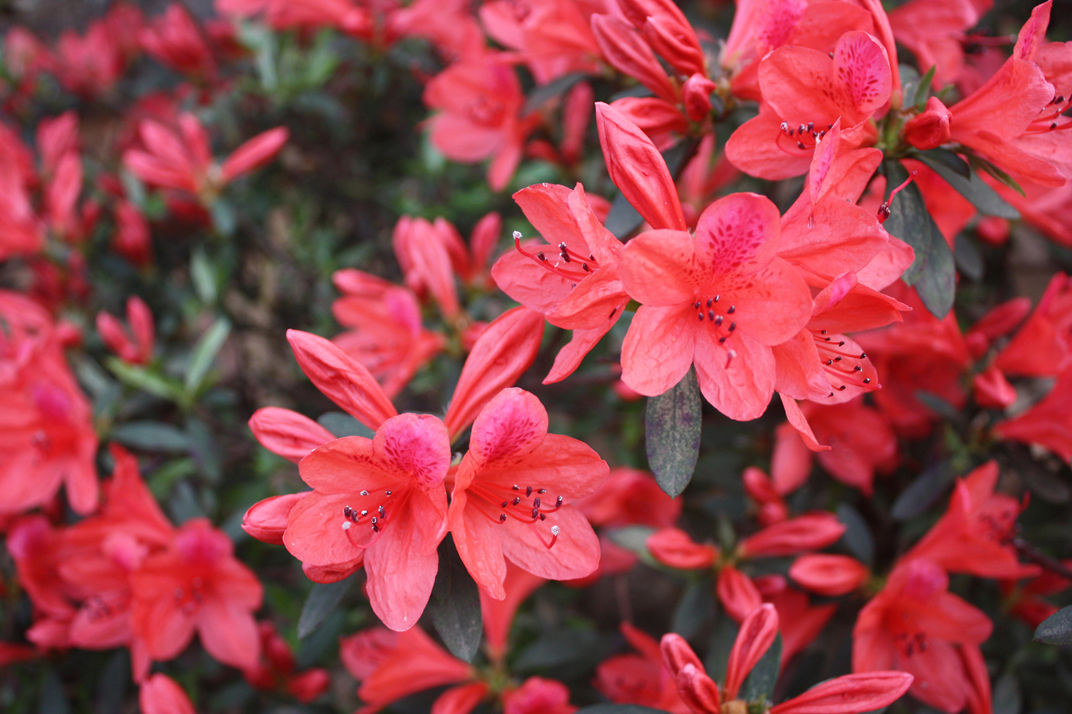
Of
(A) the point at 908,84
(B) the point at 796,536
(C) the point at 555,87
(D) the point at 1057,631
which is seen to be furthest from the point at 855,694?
(C) the point at 555,87

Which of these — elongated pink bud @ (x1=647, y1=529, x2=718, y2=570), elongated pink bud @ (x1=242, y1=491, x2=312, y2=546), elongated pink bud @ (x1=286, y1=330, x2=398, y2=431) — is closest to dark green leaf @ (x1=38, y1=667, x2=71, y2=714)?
elongated pink bud @ (x1=242, y1=491, x2=312, y2=546)

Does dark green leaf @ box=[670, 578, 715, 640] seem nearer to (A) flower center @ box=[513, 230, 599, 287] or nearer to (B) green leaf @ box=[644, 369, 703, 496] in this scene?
(B) green leaf @ box=[644, 369, 703, 496]

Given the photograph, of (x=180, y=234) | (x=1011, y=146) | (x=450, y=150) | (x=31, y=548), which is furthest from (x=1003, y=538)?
(x=180, y=234)

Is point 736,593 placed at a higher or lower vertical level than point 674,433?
lower

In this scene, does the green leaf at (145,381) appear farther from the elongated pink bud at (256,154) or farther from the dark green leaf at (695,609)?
the dark green leaf at (695,609)

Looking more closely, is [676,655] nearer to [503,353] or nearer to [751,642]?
[751,642]

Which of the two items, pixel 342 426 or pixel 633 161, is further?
pixel 342 426

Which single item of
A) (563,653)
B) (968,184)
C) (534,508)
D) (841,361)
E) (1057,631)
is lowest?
(563,653)

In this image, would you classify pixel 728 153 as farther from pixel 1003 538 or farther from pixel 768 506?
pixel 1003 538
